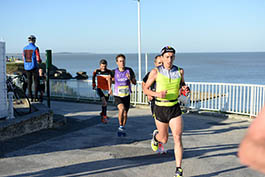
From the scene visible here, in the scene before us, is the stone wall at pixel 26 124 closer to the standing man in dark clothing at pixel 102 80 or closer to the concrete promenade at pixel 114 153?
the concrete promenade at pixel 114 153

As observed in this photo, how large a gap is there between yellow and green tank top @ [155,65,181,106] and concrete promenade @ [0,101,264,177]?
119 centimetres

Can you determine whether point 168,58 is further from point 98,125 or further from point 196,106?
point 196,106

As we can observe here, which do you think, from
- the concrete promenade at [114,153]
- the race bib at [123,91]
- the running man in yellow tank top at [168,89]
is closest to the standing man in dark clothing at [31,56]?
the concrete promenade at [114,153]

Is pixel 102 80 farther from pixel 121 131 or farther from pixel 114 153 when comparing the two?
pixel 114 153

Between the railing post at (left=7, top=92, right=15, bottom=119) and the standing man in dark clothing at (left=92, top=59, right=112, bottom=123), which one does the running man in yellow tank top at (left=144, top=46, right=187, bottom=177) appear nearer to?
the railing post at (left=7, top=92, right=15, bottom=119)

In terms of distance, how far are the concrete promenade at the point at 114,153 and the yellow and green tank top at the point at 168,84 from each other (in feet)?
3.92

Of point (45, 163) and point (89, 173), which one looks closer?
point (89, 173)

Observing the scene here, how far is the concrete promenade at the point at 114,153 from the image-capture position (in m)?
5.81

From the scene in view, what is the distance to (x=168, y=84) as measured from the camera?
5695mm

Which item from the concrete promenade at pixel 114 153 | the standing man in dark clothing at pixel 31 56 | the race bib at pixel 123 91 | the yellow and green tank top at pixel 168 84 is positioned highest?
the standing man in dark clothing at pixel 31 56

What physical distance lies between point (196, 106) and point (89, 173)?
7.71 m

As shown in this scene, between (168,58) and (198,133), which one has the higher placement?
(168,58)

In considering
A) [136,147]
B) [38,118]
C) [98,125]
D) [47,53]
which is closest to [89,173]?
[136,147]

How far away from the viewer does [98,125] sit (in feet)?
32.2
